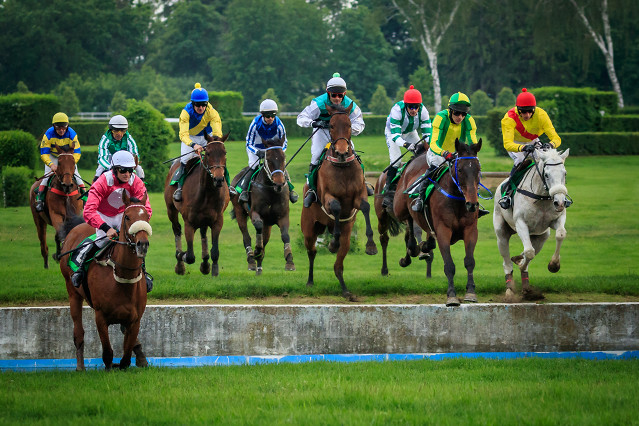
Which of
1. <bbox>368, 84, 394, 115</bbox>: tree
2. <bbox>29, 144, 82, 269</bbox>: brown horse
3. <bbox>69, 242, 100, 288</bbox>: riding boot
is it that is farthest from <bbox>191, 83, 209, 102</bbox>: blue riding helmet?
<bbox>368, 84, 394, 115</bbox>: tree

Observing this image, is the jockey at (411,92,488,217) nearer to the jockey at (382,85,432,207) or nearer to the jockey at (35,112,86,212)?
the jockey at (382,85,432,207)

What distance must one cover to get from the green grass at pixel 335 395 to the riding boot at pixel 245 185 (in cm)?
498

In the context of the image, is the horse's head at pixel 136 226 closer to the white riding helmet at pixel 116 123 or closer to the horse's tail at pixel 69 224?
the horse's tail at pixel 69 224

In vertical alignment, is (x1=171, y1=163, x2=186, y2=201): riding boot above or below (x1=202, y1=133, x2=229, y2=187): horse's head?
below

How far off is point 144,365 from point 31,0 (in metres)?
57.7

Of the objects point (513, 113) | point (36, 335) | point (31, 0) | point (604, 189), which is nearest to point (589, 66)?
point (604, 189)

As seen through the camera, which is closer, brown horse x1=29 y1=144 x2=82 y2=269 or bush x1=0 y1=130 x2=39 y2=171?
brown horse x1=29 y1=144 x2=82 y2=269

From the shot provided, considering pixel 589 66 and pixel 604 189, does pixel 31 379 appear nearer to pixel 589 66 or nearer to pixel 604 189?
pixel 604 189

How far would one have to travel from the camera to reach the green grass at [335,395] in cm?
749

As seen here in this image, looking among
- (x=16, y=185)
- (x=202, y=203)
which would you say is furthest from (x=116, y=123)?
(x=16, y=185)

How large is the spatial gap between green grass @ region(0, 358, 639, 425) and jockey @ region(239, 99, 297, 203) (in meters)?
5.03

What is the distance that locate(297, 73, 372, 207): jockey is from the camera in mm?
12719

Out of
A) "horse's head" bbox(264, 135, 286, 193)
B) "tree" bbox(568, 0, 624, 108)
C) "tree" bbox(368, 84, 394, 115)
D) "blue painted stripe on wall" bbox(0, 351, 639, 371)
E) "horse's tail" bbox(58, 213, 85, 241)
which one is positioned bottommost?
"blue painted stripe on wall" bbox(0, 351, 639, 371)

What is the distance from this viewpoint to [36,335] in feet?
38.3
